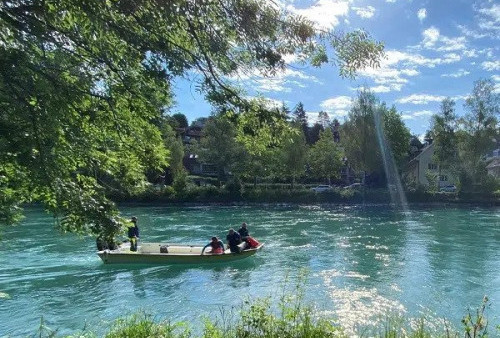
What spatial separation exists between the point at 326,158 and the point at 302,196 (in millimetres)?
11178

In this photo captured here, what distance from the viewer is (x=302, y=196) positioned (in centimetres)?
5141

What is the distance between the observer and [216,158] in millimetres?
54625

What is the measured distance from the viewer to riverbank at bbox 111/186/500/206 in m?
50.0

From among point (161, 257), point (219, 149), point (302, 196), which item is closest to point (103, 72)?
point (161, 257)

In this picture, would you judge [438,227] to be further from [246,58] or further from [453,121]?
[453,121]

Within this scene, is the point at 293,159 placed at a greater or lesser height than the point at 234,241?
greater

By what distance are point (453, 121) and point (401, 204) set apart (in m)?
17.4

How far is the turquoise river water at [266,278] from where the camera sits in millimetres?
11953

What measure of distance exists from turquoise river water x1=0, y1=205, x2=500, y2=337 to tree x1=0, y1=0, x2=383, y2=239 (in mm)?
2490

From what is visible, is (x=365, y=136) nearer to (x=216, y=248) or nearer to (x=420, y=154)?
(x=420, y=154)

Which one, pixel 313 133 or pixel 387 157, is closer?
pixel 387 157

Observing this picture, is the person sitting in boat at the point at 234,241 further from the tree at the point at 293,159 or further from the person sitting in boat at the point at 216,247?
the tree at the point at 293,159

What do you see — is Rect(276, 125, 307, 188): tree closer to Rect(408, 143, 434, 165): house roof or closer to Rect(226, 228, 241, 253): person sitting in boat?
Rect(408, 143, 434, 165): house roof

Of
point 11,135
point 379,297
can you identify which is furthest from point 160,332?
point 379,297
